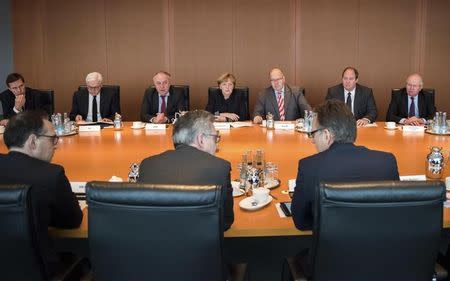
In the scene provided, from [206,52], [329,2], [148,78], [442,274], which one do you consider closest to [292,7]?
[329,2]

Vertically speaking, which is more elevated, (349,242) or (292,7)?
(292,7)

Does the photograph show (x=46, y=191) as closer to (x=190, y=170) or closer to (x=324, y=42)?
(x=190, y=170)

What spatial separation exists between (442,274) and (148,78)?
633 cm

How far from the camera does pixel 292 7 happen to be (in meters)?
7.70

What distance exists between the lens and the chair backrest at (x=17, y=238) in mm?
1679

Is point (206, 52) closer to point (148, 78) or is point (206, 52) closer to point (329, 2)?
point (148, 78)

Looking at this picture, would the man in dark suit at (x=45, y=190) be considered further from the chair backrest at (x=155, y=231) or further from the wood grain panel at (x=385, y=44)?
the wood grain panel at (x=385, y=44)

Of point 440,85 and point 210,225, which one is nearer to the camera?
point 210,225

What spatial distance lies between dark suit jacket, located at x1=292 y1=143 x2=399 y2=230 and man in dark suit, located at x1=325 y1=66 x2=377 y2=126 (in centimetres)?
382

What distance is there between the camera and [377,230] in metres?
1.70

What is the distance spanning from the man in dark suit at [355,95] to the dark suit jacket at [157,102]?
74.7 inches

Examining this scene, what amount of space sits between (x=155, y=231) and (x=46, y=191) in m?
0.64

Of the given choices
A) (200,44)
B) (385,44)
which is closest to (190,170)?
(200,44)

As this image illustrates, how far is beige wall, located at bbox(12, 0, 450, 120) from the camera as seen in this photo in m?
7.69
